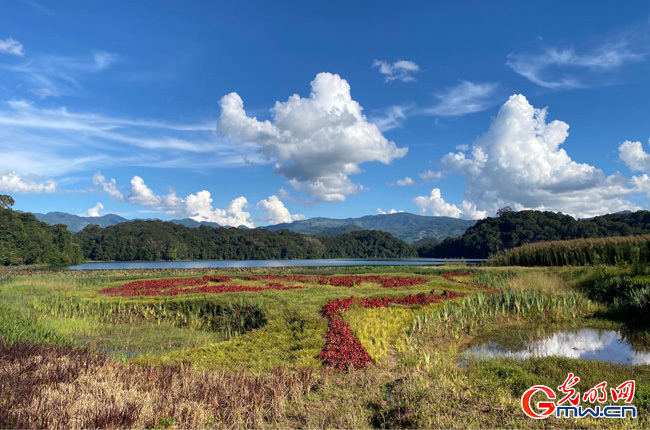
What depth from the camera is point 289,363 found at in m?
9.09

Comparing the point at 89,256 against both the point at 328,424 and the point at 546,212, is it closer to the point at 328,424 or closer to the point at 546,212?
the point at 328,424

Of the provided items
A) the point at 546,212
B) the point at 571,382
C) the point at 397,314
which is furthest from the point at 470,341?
the point at 546,212

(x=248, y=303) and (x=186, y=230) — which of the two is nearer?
(x=248, y=303)

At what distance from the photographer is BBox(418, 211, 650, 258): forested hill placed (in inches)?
4055

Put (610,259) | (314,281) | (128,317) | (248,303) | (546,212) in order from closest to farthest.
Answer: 1. (248,303)
2. (128,317)
3. (314,281)
4. (610,259)
5. (546,212)

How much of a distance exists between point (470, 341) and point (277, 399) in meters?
8.69

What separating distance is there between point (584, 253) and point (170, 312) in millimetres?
31484

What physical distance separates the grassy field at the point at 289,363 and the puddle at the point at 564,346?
2.40 feet

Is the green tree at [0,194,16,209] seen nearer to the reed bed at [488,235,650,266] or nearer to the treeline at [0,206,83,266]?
the treeline at [0,206,83,266]

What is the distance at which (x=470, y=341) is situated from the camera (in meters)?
12.7

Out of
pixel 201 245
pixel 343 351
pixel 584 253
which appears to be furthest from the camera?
pixel 201 245

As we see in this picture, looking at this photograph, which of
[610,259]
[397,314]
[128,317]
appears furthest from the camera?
[610,259]

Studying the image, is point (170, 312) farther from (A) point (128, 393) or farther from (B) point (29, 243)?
(B) point (29, 243)

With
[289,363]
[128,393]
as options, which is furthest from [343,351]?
[128,393]
